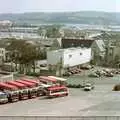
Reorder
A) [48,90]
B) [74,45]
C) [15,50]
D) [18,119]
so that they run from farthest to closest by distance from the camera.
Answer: [74,45] → [15,50] → [48,90] → [18,119]

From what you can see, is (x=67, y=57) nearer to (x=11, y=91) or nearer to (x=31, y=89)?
(x=31, y=89)

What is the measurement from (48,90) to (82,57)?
7.02m

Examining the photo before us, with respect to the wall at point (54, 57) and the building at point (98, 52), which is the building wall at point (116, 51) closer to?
the building at point (98, 52)

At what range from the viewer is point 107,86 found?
37.0 feet

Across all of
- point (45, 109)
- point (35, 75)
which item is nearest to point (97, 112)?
point (45, 109)

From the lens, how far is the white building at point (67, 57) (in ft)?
48.7

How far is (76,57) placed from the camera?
51.5ft

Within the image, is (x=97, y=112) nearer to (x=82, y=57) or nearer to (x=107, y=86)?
(x=107, y=86)

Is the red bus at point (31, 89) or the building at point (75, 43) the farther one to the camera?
the building at point (75, 43)

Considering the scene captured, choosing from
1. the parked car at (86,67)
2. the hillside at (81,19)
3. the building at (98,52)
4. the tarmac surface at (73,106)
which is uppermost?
the tarmac surface at (73,106)

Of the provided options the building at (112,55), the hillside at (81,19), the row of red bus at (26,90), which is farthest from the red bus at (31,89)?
the hillside at (81,19)

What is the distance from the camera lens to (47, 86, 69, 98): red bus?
932 centimetres

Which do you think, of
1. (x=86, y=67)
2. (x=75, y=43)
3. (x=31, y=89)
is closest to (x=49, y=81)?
(x=31, y=89)

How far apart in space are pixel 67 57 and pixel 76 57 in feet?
2.33
